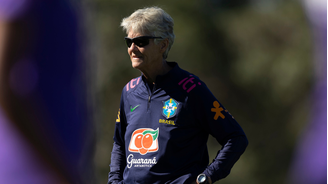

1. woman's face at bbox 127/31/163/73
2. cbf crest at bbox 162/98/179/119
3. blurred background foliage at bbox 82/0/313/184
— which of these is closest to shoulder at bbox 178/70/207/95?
cbf crest at bbox 162/98/179/119

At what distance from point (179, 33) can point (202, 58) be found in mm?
697

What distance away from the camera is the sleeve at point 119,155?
2.23 m

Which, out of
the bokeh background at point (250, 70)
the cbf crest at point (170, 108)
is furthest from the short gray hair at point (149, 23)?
the bokeh background at point (250, 70)

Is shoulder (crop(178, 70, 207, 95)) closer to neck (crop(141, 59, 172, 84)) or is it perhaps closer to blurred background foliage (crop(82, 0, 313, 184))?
neck (crop(141, 59, 172, 84))

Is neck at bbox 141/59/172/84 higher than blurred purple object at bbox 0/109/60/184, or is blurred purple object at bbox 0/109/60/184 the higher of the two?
neck at bbox 141/59/172/84

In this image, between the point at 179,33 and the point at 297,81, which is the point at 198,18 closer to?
the point at 179,33

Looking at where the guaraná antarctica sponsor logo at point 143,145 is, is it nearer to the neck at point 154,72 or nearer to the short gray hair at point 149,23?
the neck at point 154,72

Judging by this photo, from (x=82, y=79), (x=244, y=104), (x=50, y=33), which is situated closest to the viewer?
(x=50, y=33)

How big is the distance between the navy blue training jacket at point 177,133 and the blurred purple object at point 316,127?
444cm

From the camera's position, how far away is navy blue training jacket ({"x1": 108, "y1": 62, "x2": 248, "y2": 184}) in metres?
1.92

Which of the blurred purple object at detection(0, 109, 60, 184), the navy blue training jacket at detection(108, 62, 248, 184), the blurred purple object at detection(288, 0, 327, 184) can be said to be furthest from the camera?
the blurred purple object at detection(288, 0, 327, 184)

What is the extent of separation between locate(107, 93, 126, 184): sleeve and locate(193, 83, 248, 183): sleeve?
61cm

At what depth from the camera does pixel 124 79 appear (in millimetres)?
6484

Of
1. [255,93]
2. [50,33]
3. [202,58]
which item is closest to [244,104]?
[255,93]
